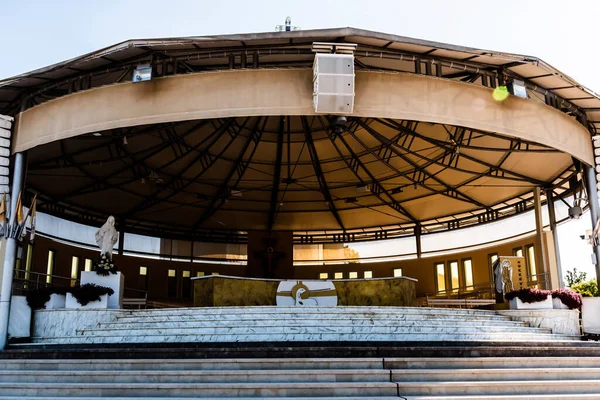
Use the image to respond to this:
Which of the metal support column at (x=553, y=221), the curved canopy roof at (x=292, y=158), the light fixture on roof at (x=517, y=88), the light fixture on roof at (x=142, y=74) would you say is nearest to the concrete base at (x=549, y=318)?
the curved canopy roof at (x=292, y=158)

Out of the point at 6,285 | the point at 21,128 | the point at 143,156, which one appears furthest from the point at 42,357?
the point at 143,156

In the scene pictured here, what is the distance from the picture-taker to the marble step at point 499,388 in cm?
969

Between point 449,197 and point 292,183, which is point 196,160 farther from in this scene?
point 449,197

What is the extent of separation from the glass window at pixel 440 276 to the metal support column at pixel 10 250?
21997mm

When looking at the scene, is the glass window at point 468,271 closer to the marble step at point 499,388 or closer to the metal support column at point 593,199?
the metal support column at point 593,199

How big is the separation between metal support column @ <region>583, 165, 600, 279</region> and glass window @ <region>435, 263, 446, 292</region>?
13.0m

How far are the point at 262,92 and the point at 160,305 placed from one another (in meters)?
16.4

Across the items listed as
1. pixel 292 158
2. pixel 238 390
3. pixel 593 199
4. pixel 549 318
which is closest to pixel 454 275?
pixel 292 158

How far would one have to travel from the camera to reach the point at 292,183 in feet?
102

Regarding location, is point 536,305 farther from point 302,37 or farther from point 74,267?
point 74,267

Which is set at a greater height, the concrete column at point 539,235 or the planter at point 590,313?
the concrete column at point 539,235

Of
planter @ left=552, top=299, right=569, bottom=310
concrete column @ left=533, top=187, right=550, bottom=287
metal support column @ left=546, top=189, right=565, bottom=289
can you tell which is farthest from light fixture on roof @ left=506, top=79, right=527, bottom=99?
metal support column @ left=546, top=189, right=565, bottom=289

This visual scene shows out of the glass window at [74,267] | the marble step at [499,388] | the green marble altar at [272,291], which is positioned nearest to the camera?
the marble step at [499,388]

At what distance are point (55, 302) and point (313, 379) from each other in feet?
32.2
